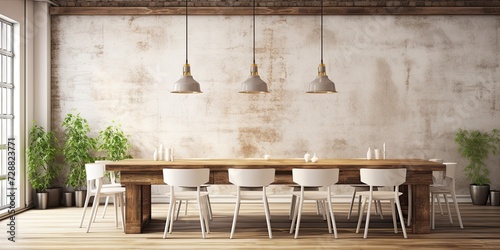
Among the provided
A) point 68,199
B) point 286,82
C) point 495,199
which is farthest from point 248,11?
point 495,199

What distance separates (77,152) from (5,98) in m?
1.54

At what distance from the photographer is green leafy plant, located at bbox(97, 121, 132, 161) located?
956cm

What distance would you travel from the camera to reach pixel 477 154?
9664 millimetres

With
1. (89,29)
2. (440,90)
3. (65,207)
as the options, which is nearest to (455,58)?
(440,90)

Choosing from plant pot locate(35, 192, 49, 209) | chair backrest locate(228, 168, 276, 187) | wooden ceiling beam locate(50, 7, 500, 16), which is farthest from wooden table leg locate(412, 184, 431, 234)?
plant pot locate(35, 192, 49, 209)

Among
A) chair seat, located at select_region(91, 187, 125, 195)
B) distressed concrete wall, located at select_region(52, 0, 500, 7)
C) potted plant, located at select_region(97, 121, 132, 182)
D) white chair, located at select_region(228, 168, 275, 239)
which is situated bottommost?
chair seat, located at select_region(91, 187, 125, 195)

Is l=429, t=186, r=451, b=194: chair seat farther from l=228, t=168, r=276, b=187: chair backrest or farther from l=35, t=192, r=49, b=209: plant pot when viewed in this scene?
l=35, t=192, r=49, b=209: plant pot

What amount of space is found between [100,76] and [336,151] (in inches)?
183

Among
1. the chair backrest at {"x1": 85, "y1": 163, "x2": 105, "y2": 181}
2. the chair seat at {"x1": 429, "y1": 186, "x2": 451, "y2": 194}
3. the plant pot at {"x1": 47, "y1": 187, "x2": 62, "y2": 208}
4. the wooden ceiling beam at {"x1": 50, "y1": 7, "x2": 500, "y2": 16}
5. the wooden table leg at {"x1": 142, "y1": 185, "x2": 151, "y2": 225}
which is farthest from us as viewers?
the wooden ceiling beam at {"x1": 50, "y1": 7, "x2": 500, "y2": 16}

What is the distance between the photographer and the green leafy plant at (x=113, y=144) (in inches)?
376

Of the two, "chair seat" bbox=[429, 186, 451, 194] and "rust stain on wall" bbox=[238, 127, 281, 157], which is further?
"rust stain on wall" bbox=[238, 127, 281, 157]

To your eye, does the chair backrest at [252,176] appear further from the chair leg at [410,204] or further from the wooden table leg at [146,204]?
the chair leg at [410,204]

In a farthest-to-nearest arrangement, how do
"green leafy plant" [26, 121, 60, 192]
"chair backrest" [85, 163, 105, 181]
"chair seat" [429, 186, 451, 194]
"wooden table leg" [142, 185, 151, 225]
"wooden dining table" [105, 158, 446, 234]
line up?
"green leafy plant" [26, 121, 60, 192]
"wooden table leg" [142, 185, 151, 225]
"chair seat" [429, 186, 451, 194]
"chair backrest" [85, 163, 105, 181]
"wooden dining table" [105, 158, 446, 234]

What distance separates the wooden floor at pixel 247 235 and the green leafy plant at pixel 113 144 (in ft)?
4.59
